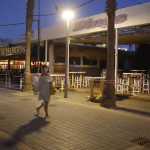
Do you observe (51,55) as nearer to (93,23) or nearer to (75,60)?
(75,60)

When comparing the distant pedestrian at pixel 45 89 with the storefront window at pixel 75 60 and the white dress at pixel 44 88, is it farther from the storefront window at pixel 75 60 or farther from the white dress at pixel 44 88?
the storefront window at pixel 75 60

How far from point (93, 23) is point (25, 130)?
462 inches

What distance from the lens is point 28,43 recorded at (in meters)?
22.7

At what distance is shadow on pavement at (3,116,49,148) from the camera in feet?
27.3

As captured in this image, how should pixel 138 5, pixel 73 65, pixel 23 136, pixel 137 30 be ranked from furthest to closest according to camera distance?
pixel 73 65, pixel 137 30, pixel 138 5, pixel 23 136

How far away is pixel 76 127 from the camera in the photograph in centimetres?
999

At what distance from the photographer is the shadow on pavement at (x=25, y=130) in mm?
8330

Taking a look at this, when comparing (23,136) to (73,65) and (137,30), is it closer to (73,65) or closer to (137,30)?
(137,30)

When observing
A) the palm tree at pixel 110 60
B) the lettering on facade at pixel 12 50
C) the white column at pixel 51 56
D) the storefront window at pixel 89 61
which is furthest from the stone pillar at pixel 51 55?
the palm tree at pixel 110 60

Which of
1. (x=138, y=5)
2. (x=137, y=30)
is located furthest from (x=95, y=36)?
(x=138, y=5)

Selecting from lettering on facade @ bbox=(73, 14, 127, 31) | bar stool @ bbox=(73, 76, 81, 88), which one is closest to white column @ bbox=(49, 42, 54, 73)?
bar stool @ bbox=(73, 76, 81, 88)

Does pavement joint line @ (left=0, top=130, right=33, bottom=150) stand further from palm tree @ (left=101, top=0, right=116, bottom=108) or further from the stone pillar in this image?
the stone pillar

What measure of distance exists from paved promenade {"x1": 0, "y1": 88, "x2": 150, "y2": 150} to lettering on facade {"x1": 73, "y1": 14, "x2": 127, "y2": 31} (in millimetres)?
5180

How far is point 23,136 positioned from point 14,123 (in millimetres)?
1797
